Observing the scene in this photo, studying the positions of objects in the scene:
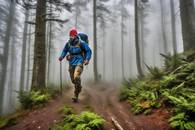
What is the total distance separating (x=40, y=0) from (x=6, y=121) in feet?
19.2

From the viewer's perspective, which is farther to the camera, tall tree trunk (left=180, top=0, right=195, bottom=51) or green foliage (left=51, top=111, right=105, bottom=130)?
tall tree trunk (left=180, top=0, right=195, bottom=51)

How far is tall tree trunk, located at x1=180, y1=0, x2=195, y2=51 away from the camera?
1098 cm

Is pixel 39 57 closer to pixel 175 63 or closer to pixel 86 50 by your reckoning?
pixel 86 50

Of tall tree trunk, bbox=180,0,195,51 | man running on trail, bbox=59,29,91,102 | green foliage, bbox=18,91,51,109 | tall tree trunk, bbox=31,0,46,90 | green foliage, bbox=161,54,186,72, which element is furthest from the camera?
tall tree trunk, bbox=180,0,195,51

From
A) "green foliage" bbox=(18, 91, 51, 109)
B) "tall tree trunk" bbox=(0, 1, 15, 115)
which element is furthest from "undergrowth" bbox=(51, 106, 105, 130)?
"tall tree trunk" bbox=(0, 1, 15, 115)

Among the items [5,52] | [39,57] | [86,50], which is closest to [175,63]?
[86,50]

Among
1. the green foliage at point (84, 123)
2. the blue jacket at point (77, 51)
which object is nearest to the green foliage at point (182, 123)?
the green foliage at point (84, 123)

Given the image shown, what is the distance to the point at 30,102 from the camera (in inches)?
298

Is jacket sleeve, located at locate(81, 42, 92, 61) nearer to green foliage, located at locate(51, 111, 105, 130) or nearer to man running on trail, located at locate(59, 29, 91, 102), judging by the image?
man running on trail, located at locate(59, 29, 91, 102)

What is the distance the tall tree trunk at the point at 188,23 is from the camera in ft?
36.0

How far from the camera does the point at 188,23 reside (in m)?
11.1

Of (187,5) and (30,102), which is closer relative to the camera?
(30,102)

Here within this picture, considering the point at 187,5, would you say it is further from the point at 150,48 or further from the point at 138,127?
the point at 150,48

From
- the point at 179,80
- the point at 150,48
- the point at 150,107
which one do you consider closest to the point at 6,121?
the point at 150,107
